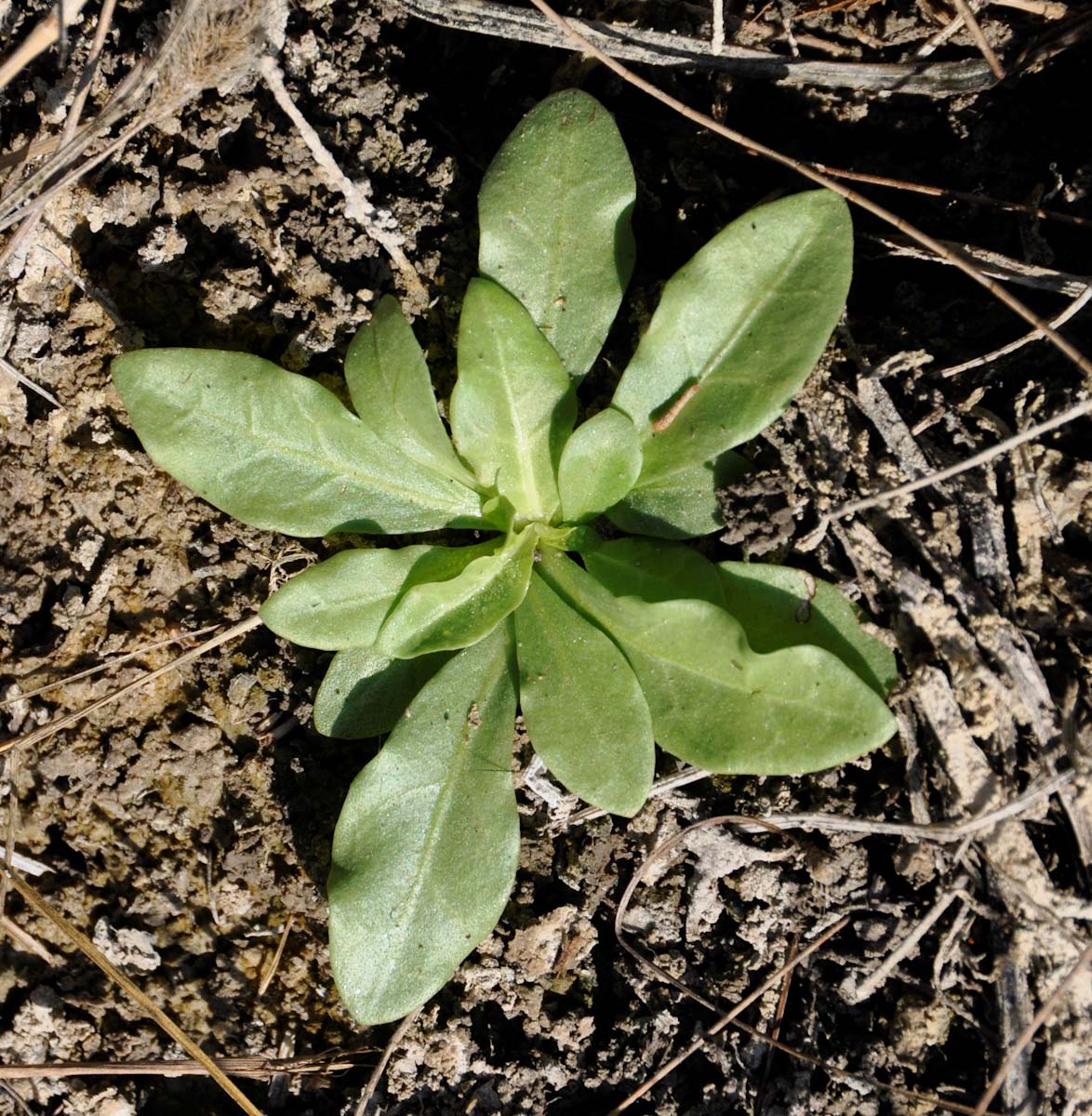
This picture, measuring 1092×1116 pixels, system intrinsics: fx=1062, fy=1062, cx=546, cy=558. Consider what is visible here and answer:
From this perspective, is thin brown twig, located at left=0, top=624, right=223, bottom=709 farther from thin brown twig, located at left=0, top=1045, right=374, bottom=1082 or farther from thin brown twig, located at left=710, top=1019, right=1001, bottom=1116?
thin brown twig, located at left=710, top=1019, right=1001, bottom=1116

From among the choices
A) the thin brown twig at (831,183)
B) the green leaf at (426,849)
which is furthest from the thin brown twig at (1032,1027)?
the thin brown twig at (831,183)

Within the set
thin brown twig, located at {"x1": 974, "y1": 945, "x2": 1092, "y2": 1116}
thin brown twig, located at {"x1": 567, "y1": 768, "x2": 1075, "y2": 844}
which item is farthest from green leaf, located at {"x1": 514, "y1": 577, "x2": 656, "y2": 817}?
thin brown twig, located at {"x1": 974, "y1": 945, "x2": 1092, "y2": 1116}

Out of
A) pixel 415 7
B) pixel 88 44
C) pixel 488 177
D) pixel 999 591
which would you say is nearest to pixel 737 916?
pixel 999 591

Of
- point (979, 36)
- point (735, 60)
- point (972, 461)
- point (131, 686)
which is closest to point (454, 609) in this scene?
point (131, 686)

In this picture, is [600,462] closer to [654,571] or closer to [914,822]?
[654,571]

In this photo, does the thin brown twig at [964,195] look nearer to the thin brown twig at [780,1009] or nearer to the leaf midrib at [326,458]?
the leaf midrib at [326,458]

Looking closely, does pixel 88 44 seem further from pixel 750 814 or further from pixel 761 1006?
pixel 761 1006
